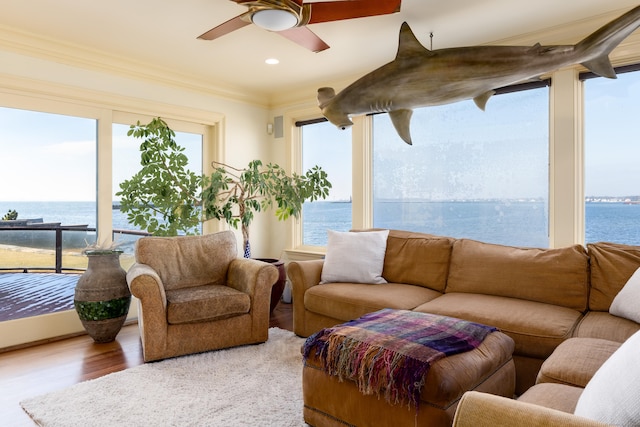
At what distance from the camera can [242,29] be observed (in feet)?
10.5

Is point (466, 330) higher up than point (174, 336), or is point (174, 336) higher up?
point (466, 330)

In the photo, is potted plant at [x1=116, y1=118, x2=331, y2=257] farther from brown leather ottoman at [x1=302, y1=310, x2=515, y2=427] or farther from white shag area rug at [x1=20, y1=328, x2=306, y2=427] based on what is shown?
brown leather ottoman at [x1=302, y1=310, x2=515, y2=427]

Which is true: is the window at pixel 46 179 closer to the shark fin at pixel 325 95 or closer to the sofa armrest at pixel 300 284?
the sofa armrest at pixel 300 284

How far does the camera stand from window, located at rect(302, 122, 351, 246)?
4.83 metres

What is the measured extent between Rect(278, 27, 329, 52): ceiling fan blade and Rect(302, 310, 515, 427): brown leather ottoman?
1.78m

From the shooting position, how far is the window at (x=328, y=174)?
4832 millimetres

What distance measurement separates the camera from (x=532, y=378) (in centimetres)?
234

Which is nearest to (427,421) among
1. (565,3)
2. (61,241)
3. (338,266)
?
(338,266)

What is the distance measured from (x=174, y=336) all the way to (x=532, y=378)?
2.34m

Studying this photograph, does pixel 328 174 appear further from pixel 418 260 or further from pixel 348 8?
pixel 348 8

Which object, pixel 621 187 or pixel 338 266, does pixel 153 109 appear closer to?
pixel 338 266

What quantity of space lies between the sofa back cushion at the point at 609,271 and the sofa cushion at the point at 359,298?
3.33 feet

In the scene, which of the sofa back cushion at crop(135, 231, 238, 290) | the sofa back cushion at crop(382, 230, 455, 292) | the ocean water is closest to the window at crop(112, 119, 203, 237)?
the ocean water

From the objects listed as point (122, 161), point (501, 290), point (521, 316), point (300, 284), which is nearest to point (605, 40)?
point (521, 316)
